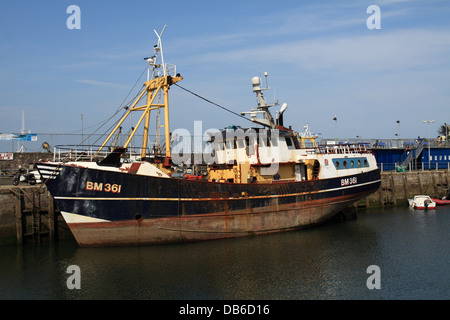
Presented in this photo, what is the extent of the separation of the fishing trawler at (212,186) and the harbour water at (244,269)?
3.16 ft

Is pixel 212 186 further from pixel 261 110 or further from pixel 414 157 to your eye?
pixel 414 157

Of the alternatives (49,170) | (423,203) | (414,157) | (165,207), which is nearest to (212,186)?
(165,207)

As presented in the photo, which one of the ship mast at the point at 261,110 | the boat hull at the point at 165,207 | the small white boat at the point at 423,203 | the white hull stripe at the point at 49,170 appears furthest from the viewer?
the small white boat at the point at 423,203

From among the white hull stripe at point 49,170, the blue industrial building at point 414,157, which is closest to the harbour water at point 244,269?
the white hull stripe at point 49,170

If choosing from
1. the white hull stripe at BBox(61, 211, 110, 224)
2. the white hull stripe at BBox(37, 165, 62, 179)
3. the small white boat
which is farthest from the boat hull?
the small white boat

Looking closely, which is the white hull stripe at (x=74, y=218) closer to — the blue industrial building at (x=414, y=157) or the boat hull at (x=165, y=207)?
the boat hull at (x=165, y=207)

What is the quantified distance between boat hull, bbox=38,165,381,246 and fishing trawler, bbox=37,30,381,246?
0.05 metres

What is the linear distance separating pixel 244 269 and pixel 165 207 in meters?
5.23

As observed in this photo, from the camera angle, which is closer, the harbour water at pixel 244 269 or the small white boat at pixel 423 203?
the harbour water at pixel 244 269

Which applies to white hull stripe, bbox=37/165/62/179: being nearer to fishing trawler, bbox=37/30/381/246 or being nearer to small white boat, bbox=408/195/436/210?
fishing trawler, bbox=37/30/381/246

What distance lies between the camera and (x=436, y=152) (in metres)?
46.7

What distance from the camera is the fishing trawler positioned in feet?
60.3

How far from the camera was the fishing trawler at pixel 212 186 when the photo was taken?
18.4 metres
